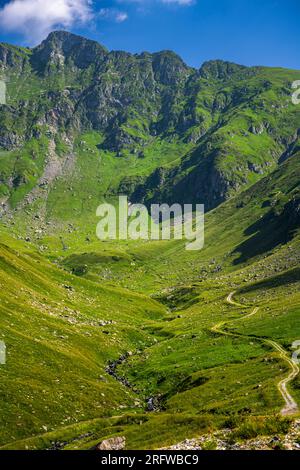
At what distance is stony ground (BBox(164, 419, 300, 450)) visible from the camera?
35.7 metres

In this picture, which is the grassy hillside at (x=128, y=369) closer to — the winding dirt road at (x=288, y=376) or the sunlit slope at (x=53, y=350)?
the sunlit slope at (x=53, y=350)

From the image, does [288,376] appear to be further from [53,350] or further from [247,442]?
[53,350]

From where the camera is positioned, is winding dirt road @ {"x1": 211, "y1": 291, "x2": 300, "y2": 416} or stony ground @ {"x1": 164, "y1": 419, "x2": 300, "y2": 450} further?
winding dirt road @ {"x1": 211, "y1": 291, "x2": 300, "y2": 416}

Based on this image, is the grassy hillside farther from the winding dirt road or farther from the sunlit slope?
the winding dirt road

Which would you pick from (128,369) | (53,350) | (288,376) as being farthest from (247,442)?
(128,369)

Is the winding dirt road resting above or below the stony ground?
above

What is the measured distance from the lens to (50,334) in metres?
114

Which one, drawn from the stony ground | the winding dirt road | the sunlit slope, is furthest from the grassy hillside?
the stony ground

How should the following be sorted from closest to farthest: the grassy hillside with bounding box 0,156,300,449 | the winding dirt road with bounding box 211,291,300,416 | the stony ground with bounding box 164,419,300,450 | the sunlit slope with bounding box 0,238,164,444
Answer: the stony ground with bounding box 164,419,300,450 → the winding dirt road with bounding box 211,291,300,416 → the grassy hillside with bounding box 0,156,300,449 → the sunlit slope with bounding box 0,238,164,444

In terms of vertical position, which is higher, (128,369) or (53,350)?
(53,350)

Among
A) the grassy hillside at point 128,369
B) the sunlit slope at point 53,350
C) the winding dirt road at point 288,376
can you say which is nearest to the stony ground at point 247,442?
the grassy hillside at point 128,369

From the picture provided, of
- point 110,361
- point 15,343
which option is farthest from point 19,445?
point 110,361

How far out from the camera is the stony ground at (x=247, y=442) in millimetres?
35688

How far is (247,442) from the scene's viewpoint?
38156mm
